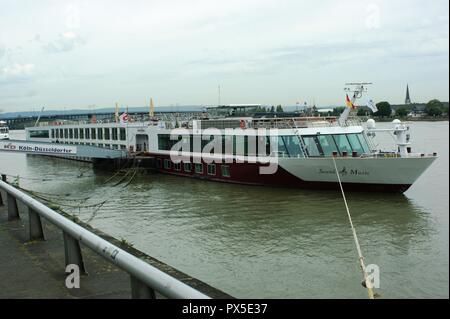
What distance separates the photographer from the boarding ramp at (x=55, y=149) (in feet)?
87.5

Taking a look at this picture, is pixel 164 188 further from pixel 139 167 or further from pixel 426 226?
pixel 426 226

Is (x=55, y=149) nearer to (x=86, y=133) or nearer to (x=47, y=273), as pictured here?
(x=86, y=133)

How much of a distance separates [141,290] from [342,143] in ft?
60.0

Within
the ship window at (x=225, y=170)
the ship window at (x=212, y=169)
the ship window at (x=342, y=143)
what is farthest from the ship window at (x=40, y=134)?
the ship window at (x=342, y=143)

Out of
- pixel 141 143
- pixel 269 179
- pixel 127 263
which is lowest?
pixel 269 179

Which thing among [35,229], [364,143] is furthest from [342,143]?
[35,229]

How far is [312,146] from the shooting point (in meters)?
21.3

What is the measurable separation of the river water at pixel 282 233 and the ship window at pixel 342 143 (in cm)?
227

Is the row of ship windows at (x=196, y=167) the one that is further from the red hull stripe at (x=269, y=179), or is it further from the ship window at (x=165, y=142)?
the ship window at (x=165, y=142)

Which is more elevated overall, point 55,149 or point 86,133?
point 86,133

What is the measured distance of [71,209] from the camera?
19.2 m

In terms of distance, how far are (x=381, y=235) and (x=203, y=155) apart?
45.1ft

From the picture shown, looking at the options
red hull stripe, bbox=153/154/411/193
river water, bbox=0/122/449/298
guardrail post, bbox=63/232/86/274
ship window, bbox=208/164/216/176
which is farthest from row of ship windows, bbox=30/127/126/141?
guardrail post, bbox=63/232/86/274
